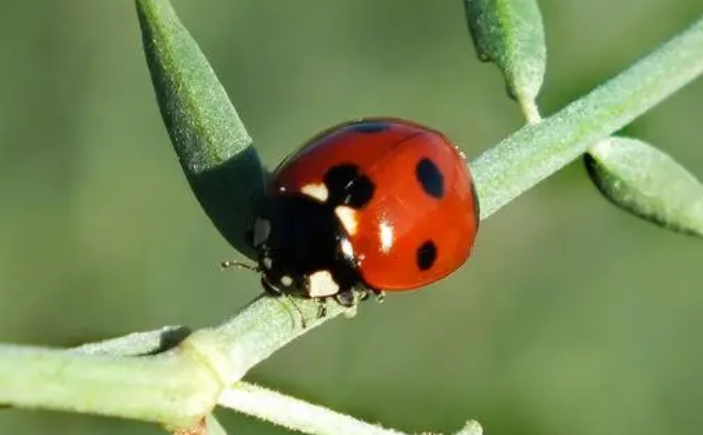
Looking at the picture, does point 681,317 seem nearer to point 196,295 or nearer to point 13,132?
point 196,295

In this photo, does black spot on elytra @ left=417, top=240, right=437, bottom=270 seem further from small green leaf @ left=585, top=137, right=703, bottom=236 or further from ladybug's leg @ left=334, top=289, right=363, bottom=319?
small green leaf @ left=585, top=137, right=703, bottom=236

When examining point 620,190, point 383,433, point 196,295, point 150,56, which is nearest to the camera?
point 383,433

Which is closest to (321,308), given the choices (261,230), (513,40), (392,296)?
(261,230)

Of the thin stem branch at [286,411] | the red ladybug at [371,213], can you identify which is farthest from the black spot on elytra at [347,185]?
the thin stem branch at [286,411]

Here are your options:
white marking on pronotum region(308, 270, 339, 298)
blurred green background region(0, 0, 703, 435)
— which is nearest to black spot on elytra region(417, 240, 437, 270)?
white marking on pronotum region(308, 270, 339, 298)

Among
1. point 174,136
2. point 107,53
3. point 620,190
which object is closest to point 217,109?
point 174,136
